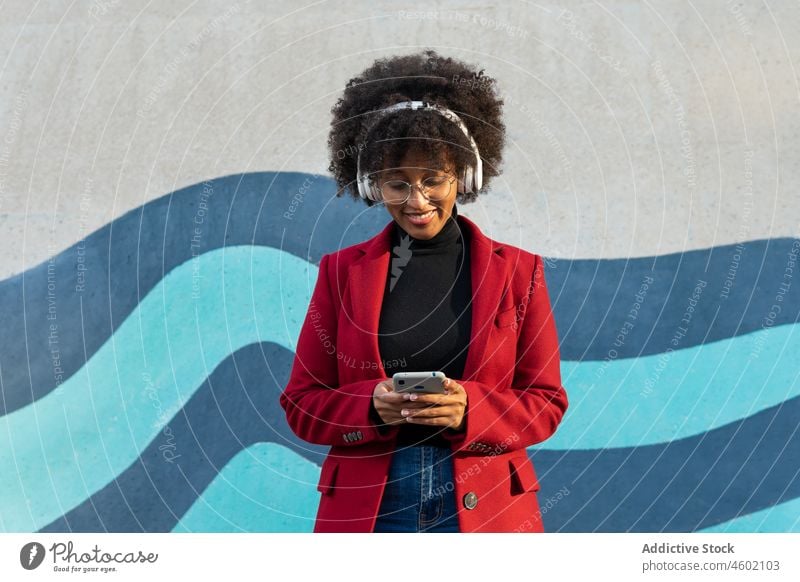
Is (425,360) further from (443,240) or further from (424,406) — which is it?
(443,240)

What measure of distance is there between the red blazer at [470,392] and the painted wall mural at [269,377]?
1.44 meters

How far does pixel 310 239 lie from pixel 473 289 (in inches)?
64.0

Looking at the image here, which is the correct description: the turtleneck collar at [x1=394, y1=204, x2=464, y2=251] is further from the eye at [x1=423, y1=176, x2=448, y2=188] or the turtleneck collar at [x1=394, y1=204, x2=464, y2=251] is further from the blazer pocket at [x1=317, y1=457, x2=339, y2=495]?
the blazer pocket at [x1=317, y1=457, x2=339, y2=495]

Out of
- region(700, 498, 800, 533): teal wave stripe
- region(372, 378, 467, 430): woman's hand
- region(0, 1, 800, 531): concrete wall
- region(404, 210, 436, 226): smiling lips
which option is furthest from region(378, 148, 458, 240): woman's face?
region(700, 498, 800, 533): teal wave stripe

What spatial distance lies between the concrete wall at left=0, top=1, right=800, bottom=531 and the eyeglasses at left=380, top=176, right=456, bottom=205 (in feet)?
4.89

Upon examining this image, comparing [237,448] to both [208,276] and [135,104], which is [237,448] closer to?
[208,276]

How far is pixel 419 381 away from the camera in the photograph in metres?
1.93

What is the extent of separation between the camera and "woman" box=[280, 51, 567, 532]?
200 centimetres

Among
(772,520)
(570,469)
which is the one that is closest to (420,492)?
(570,469)

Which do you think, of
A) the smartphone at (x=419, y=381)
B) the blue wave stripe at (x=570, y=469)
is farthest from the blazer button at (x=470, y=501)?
the blue wave stripe at (x=570, y=469)

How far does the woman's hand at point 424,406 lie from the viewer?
1.95 metres

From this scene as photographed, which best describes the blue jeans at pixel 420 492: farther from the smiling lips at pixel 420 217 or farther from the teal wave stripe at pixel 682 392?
the teal wave stripe at pixel 682 392

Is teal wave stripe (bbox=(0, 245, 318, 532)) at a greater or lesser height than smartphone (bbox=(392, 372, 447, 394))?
greater
